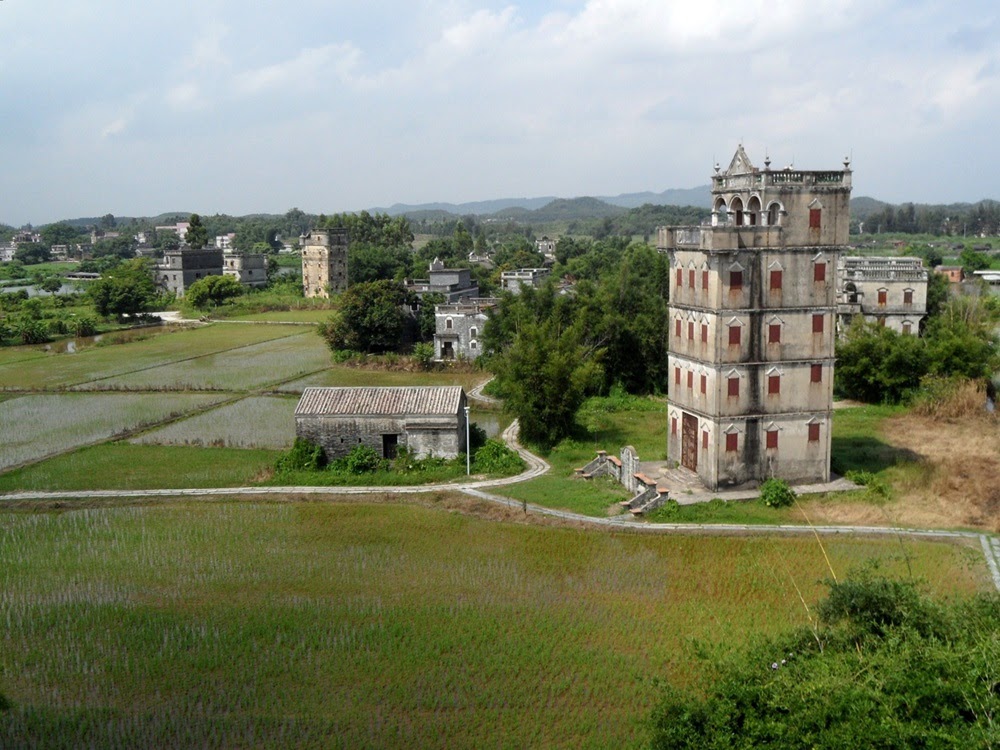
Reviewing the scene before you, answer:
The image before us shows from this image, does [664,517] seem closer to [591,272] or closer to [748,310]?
[748,310]

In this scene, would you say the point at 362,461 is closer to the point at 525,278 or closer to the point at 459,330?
the point at 459,330

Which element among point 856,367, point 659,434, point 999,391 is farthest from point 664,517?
point 999,391

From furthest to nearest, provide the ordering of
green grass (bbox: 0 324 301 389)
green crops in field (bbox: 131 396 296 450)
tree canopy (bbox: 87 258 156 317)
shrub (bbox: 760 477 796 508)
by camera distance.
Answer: tree canopy (bbox: 87 258 156 317), green grass (bbox: 0 324 301 389), green crops in field (bbox: 131 396 296 450), shrub (bbox: 760 477 796 508)

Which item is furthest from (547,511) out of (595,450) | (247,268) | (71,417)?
(247,268)

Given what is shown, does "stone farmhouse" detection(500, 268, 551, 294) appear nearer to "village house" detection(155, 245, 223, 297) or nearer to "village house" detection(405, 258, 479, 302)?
"village house" detection(405, 258, 479, 302)

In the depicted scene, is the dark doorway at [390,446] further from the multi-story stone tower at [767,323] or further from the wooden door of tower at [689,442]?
the multi-story stone tower at [767,323]

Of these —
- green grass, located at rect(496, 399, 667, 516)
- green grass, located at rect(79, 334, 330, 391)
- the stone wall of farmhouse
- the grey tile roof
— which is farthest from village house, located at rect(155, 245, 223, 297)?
the stone wall of farmhouse
